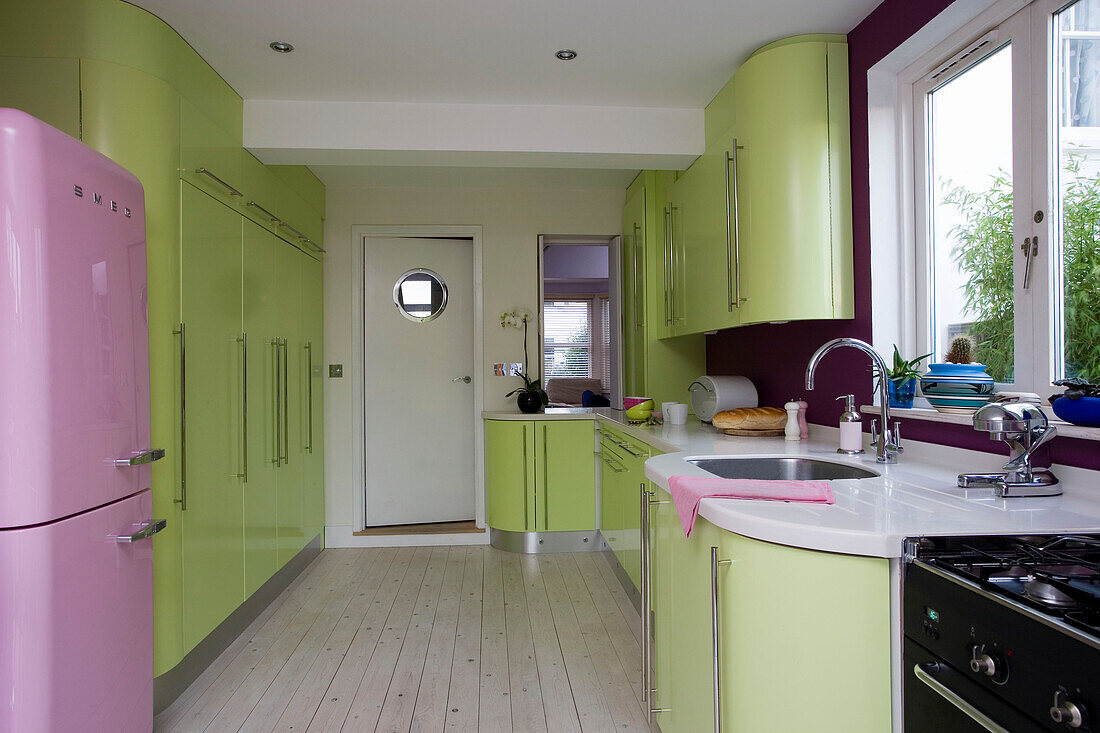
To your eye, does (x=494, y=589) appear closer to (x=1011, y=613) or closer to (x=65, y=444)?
(x=65, y=444)

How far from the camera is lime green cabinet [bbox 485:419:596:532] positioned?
13.8 ft

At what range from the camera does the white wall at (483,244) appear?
14.9 feet

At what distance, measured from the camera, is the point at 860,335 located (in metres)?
2.45

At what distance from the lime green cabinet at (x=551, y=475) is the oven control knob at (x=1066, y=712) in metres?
3.39

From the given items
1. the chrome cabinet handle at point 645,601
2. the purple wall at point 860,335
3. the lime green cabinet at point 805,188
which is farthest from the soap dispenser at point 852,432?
the chrome cabinet handle at point 645,601

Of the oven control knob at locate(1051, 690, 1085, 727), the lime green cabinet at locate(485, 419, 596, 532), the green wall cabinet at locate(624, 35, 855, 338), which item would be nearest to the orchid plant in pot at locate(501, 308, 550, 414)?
the lime green cabinet at locate(485, 419, 596, 532)

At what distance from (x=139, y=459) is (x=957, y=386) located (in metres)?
2.24

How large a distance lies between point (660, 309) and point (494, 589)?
5.94 ft

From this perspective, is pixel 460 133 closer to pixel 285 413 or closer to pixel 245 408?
pixel 245 408

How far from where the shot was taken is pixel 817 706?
48.1 inches

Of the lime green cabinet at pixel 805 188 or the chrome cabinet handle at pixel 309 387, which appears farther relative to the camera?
the chrome cabinet handle at pixel 309 387

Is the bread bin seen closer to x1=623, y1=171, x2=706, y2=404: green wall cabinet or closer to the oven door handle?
x1=623, y1=171, x2=706, y2=404: green wall cabinet

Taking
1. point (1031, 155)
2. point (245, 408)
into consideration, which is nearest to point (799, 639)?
point (1031, 155)

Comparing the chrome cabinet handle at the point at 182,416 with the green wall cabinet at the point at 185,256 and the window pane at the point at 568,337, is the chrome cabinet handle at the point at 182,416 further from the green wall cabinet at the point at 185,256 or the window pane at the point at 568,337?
the window pane at the point at 568,337
